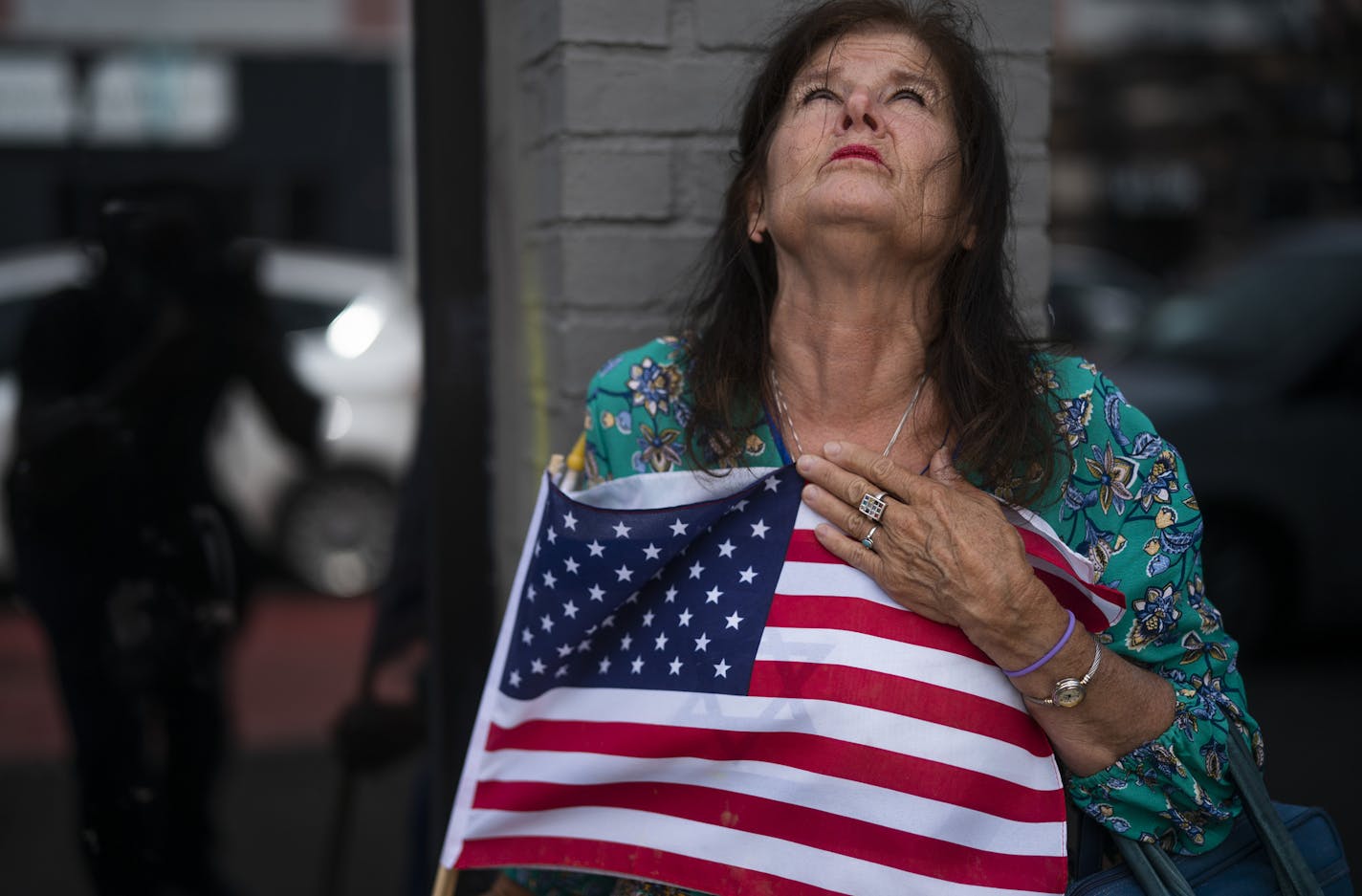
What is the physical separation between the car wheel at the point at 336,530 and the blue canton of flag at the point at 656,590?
5888mm

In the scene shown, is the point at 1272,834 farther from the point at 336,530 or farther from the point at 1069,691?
the point at 336,530

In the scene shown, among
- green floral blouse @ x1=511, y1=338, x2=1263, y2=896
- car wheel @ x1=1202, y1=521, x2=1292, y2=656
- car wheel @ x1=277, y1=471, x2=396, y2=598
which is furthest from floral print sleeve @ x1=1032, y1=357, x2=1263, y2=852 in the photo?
car wheel @ x1=277, y1=471, x2=396, y2=598

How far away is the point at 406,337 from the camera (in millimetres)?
7844

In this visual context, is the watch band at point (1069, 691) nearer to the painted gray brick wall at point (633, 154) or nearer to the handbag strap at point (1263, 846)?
the handbag strap at point (1263, 846)

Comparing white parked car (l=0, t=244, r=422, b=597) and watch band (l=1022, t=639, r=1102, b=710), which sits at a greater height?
watch band (l=1022, t=639, r=1102, b=710)

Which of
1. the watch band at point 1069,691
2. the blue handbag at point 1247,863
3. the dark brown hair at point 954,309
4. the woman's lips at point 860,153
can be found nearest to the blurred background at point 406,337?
the dark brown hair at point 954,309

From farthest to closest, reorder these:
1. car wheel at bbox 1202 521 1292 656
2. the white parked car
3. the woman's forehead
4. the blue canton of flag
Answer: the white parked car < car wheel at bbox 1202 521 1292 656 < the woman's forehead < the blue canton of flag

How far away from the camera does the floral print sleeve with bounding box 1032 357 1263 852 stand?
1.80 metres

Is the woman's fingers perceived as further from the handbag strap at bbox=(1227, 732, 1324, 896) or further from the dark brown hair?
the handbag strap at bbox=(1227, 732, 1324, 896)

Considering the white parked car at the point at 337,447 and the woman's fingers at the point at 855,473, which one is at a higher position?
the woman's fingers at the point at 855,473

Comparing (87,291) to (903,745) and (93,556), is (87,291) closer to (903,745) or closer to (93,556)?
(93,556)

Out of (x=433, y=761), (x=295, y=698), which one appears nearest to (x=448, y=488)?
(x=433, y=761)

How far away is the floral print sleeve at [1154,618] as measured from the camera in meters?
1.80

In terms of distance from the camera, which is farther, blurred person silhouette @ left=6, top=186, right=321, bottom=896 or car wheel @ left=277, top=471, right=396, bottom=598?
car wheel @ left=277, top=471, right=396, bottom=598
